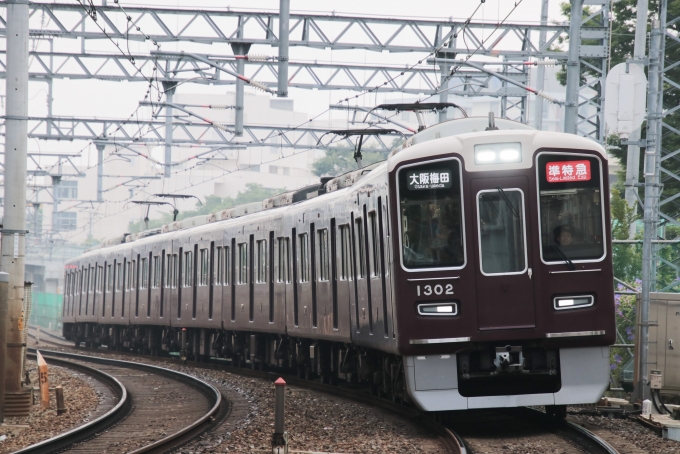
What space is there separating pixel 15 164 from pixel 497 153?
20.8 ft

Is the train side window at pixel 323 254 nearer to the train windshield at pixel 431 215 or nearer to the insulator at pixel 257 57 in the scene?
the train windshield at pixel 431 215

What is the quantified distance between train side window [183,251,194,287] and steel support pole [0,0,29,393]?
→ 30.9 feet

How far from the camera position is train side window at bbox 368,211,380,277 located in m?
11.9

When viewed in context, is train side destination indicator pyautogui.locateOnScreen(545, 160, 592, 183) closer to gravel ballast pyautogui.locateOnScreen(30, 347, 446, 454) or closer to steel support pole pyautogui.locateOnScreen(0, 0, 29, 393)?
gravel ballast pyautogui.locateOnScreen(30, 347, 446, 454)

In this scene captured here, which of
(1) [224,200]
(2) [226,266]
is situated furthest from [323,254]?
(1) [224,200]

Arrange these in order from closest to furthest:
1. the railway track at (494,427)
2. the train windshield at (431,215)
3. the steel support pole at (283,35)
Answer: the railway track at (494,427) → the train windshield at (431,215) → the steel support pole at (283,35)

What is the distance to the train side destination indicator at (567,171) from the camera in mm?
10539

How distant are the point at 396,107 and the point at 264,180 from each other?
99.1 m

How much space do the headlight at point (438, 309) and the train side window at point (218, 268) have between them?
1146 centimetres

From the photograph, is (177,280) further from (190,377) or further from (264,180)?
(264,180)

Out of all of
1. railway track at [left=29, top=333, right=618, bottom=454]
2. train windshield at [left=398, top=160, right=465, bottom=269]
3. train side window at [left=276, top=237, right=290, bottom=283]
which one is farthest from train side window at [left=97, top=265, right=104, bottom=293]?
train windshield at [left=398, top=160, right=465, bottom=269]

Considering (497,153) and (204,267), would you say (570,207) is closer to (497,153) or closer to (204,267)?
(497,153)

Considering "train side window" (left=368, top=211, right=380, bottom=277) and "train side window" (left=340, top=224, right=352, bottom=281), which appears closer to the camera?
"train side window" (left=368, top=211, right=380, bottom=277)

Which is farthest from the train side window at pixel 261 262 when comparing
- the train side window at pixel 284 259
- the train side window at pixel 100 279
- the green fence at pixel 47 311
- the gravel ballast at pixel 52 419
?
the green fence at pixel 47 311
